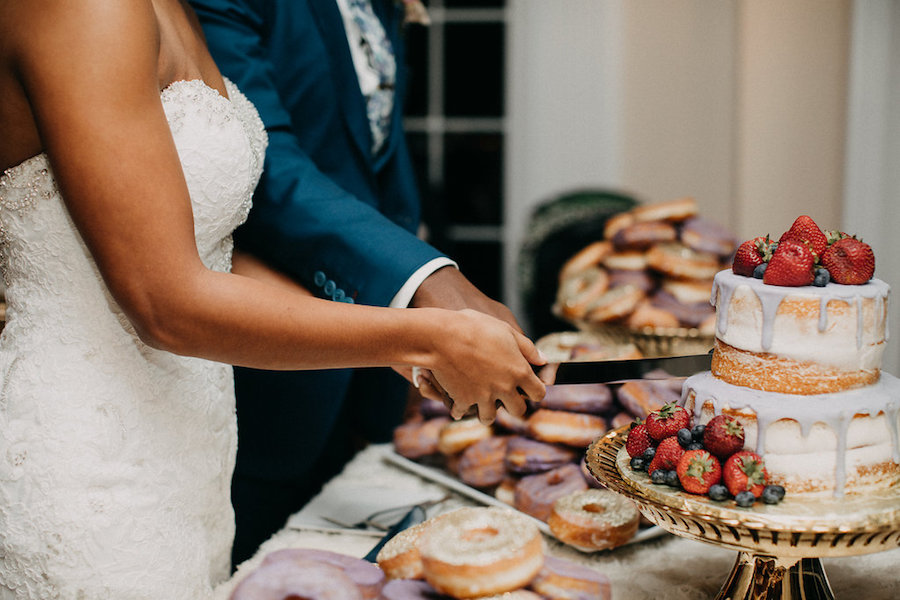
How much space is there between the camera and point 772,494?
116 cm

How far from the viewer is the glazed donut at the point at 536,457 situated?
1.81 metres

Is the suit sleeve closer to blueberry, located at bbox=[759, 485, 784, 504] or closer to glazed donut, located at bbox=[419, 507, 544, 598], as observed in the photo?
glazed donut, located at bbox=[419, 507, 544, 598]

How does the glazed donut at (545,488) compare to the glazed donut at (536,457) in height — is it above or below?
below

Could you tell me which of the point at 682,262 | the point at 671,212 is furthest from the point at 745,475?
the point at 671,212

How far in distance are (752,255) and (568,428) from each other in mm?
652

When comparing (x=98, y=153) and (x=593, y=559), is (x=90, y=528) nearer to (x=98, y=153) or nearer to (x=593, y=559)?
(x=98, y=153)

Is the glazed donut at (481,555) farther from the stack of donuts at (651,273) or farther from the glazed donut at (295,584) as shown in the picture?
the stack of donuts at (651,273)

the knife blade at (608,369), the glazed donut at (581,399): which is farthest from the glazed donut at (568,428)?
the knife blade at (608,369)

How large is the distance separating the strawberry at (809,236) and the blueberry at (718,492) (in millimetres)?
395

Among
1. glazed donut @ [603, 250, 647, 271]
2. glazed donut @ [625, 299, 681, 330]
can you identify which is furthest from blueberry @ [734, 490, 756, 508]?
glazed donut @ [603, 250, 647, 271]

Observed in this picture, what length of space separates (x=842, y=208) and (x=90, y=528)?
4.36 meters

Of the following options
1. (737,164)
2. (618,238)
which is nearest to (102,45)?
(618,238)

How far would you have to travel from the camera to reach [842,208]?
15.1ft

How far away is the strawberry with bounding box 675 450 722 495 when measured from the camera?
3.82 feet
